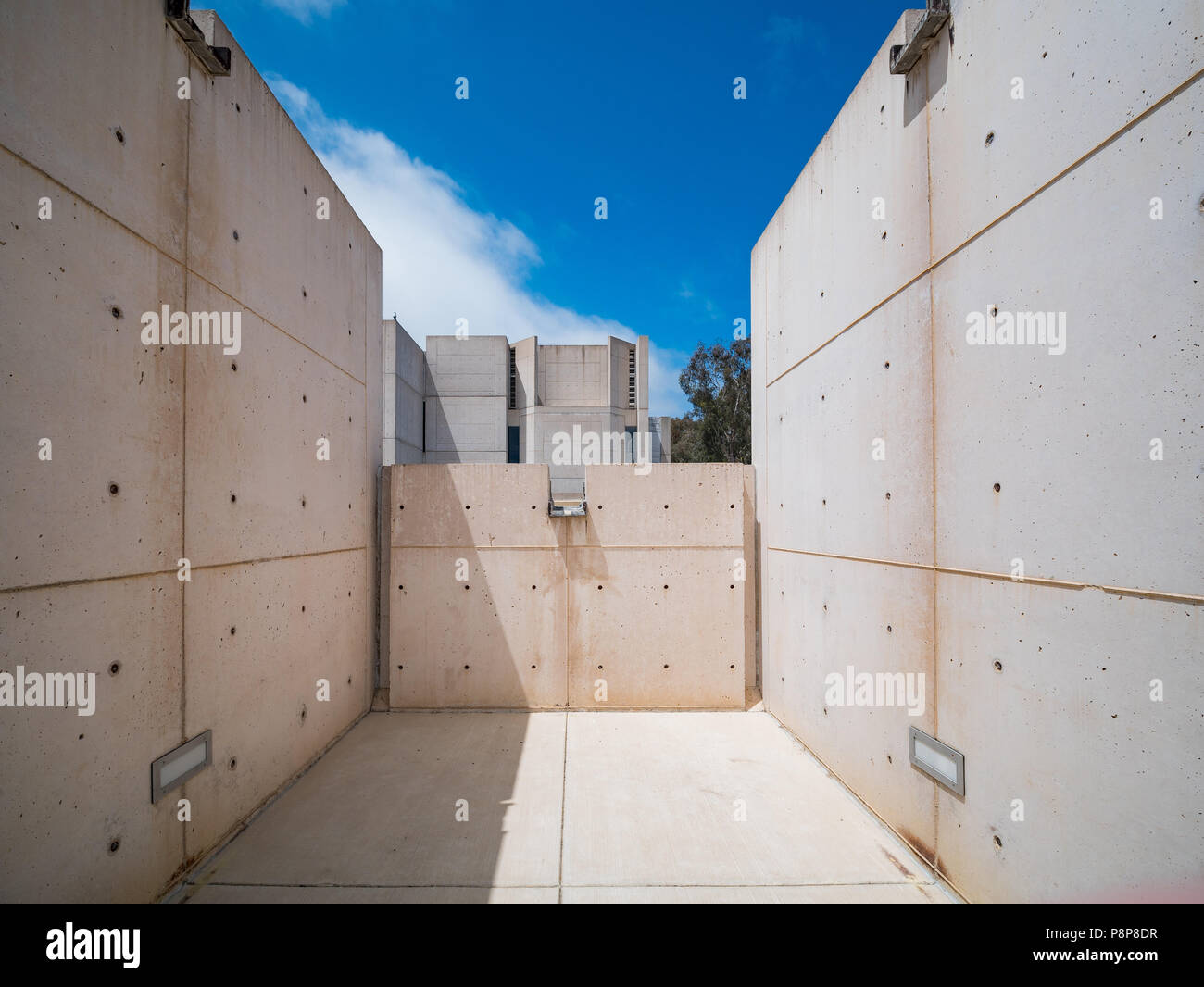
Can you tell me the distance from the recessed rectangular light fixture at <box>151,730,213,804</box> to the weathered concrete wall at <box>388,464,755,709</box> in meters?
2.64

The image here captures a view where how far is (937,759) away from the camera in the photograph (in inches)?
119

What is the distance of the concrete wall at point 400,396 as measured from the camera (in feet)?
44.1

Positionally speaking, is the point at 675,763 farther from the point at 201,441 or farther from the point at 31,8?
the point at 31,8

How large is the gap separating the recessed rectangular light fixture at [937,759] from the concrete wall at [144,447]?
396cm

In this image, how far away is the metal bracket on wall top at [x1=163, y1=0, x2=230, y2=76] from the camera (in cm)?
300

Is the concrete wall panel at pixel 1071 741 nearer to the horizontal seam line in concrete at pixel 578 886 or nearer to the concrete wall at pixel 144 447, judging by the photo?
the horizontal seam line in concrete at pixel 578 886

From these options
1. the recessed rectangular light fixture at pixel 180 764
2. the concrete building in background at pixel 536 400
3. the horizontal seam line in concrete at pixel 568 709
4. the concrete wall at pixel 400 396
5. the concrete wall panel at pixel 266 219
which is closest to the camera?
the recessed rectangular light fixture at pixel 180 764

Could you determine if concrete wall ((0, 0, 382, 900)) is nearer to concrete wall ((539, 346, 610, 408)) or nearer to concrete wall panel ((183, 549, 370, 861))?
concrete wall panel ((183, 549, 370, 861))

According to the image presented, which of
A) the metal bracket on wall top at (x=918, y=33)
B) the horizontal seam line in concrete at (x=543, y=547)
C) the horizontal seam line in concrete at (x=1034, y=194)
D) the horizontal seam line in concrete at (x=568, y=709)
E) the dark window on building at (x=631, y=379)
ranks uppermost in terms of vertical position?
the dark window on building at (x=631, y=379)

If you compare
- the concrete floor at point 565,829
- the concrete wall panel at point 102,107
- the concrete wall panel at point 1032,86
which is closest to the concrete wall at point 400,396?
the concrete floor at point 565,829

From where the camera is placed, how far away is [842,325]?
4.18 meters

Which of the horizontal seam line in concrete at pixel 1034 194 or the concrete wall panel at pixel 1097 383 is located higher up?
the horizontal seam line in concrete at pixel 1034 194

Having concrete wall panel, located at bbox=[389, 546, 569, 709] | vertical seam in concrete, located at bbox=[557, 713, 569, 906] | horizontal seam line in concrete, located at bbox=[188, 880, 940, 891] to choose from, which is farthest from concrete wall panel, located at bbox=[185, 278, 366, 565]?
vertical seam in concrete, located at bbox=[557, 713, 569, 906]

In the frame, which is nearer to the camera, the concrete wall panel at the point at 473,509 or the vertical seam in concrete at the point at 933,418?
the vertical seam in concrete at the point at 933,418
